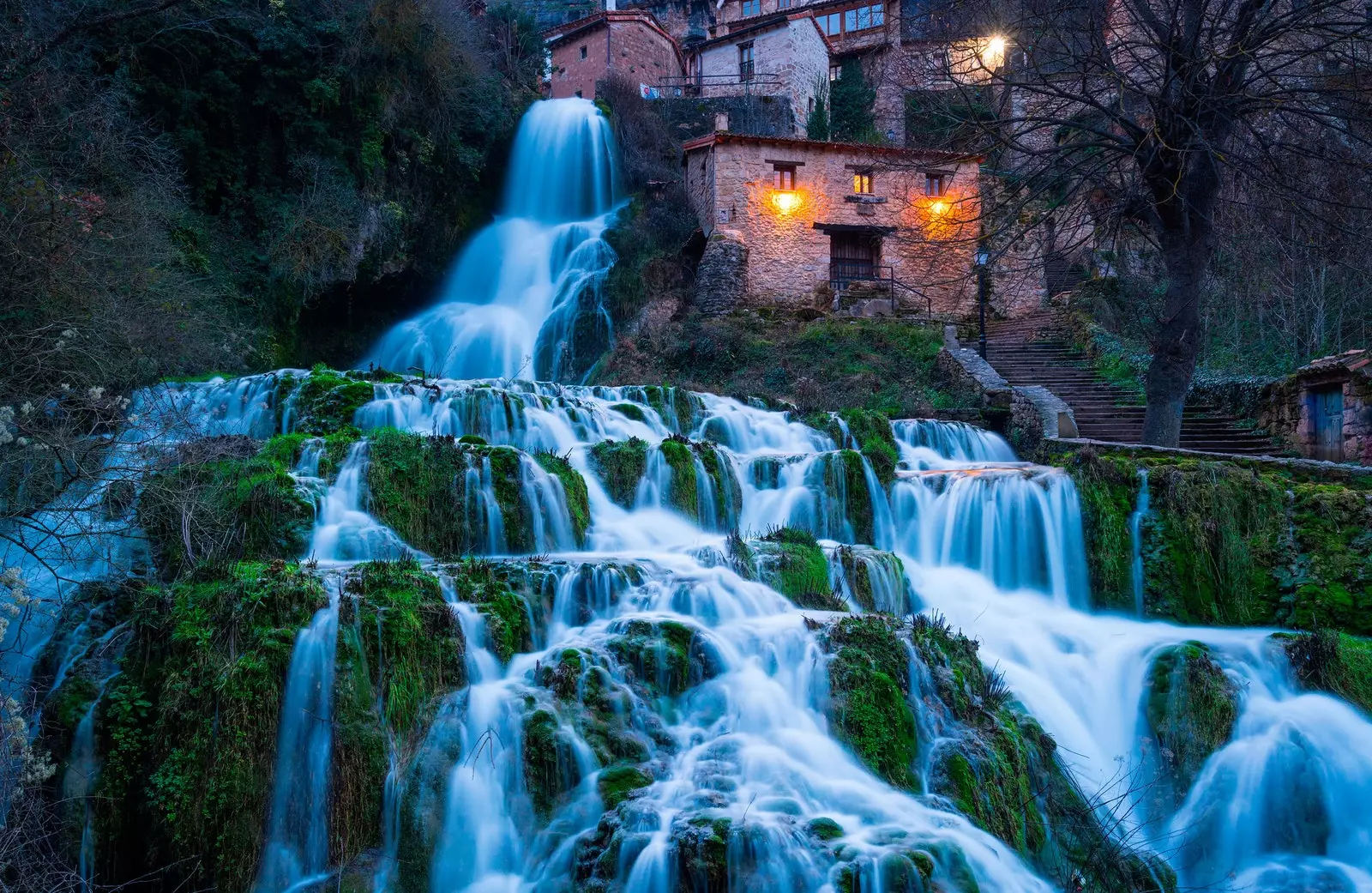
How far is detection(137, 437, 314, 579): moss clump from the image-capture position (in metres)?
6.83

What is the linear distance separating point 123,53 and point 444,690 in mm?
15806

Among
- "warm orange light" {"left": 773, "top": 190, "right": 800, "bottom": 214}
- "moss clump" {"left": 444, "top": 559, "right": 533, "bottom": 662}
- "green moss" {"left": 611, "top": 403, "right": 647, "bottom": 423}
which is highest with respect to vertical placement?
"warm orange light" {"left": 773, "top": 190, "right": 800, "bottom": 214}

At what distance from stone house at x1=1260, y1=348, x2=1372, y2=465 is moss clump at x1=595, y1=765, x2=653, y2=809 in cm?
1137

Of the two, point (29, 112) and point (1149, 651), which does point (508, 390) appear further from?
point (1149, 651)

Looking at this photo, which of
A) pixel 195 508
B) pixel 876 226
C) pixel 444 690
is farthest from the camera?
pixel 876 226

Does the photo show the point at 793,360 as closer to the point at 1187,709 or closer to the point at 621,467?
the point at 621,467

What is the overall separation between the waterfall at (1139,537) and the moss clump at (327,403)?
9.88 m

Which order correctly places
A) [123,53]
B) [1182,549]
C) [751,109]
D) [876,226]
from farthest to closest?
[751,109] → [876,226] → [123,53] → [1182,549]

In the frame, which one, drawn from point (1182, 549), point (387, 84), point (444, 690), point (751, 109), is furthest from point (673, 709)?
point (751, 109)

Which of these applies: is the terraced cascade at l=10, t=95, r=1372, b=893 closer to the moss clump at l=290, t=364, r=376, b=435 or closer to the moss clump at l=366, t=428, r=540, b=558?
the moss clump at l=366, t=428, r=540, b=558

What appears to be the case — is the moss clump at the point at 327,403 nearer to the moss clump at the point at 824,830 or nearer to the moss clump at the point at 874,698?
the moss clump at the point at 874,698

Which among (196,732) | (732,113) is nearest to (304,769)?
(196,732)

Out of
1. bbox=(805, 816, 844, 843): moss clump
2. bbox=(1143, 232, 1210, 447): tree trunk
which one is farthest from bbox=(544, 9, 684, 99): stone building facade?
bbox=(805, 816, 844, 843): moss clump

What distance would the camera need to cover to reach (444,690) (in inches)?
236
